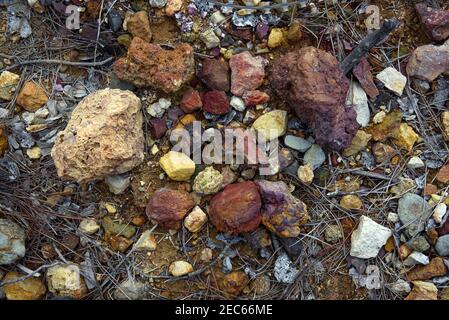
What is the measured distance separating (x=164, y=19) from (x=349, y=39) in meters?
0.86

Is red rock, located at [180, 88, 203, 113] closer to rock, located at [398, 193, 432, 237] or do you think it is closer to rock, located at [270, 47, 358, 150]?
rock, located at [270, 47, 358, 150]

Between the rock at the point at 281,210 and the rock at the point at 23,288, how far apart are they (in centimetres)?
102

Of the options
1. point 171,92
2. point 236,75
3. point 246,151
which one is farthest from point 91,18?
point 246,151

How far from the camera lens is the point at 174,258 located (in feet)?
7.50

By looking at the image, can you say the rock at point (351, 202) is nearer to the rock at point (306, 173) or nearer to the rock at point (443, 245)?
the rock at point (306, 173)

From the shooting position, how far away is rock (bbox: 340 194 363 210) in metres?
2.33

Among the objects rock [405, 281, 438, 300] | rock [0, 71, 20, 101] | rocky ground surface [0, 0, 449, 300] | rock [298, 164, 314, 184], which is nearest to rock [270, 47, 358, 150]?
rocky ground surface [0, 0, 449, 300]

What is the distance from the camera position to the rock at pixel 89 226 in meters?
2.28

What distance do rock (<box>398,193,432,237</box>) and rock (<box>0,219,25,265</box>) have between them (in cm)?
167

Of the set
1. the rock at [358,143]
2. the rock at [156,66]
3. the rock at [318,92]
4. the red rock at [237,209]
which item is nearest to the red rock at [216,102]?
the rock at [156,66]

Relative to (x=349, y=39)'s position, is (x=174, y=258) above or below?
below

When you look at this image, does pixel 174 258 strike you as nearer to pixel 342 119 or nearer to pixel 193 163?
pixel 193 163

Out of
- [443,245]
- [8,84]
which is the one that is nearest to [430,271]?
[443,245]

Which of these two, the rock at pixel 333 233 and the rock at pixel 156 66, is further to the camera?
the rock at pixel 333 233
